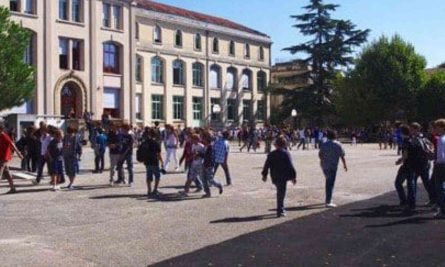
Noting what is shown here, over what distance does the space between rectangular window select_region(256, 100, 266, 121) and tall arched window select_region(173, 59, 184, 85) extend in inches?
542

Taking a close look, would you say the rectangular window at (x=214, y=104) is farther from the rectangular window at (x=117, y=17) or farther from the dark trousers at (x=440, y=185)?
the dark trousers at (x=440, y=185)

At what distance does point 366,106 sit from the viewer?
63.5 meters

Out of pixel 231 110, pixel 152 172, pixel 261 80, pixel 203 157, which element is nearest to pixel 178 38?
pixel 231 110

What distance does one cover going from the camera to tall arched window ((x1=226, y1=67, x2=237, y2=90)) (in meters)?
74.6

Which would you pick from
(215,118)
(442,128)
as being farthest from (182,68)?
(442,128)

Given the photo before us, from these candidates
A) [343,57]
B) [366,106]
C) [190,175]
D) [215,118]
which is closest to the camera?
[190,175]

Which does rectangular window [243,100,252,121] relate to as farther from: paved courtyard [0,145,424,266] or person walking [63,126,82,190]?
person walking [63,126,82,190]

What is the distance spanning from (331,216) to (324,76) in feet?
187

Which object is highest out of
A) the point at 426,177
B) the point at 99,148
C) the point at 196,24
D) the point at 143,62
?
the point at 196,24

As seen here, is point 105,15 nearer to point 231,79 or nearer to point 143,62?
point 143,62

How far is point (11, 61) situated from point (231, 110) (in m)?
45.9

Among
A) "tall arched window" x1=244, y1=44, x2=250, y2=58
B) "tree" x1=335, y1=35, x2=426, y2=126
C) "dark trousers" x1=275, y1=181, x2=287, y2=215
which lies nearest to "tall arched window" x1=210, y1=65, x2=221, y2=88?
"tall arched window" x1=244, y1=44, x2=250, y2=58

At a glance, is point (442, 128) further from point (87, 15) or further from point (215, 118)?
point (215, 118)

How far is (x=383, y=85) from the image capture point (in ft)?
209
